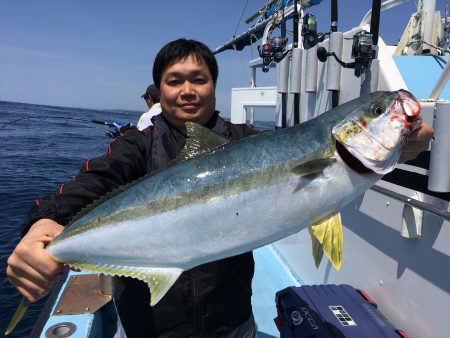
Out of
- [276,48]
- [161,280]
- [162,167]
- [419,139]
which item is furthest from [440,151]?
[276,48]

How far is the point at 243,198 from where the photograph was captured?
6.40 ft

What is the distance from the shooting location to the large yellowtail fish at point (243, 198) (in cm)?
187

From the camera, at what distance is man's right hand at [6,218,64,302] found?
1.85 m

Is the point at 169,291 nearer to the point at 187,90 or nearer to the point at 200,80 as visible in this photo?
the point at 187,90

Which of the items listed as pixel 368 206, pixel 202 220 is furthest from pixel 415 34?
pixel 202 220

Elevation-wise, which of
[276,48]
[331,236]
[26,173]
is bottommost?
[26,173]

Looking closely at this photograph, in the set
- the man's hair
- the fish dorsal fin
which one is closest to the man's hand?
the fish dorsal fin

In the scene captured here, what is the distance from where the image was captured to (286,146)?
2.02m

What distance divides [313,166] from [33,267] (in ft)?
5.15

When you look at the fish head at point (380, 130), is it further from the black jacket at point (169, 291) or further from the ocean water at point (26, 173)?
the ocean water at point (26, 173)

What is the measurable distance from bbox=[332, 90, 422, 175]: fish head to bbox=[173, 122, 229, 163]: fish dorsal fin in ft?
2.28

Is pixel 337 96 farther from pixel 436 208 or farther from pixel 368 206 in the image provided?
Result: pixel 436 208

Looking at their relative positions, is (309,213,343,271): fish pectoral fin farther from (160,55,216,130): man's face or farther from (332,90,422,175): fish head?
(160,55,216,130): man's face

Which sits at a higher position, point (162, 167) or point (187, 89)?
point (187, 89)
